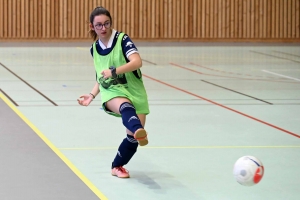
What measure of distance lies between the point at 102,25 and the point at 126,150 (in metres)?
0.98

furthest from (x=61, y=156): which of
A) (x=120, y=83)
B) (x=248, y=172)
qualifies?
(x=248, y=172)

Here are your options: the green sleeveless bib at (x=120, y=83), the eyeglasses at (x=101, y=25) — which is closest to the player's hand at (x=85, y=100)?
the green sleeveless bib at (x=120, y=83)

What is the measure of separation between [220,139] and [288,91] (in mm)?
4260

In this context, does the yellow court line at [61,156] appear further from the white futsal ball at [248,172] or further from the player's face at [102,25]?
the player's face at [102,25]

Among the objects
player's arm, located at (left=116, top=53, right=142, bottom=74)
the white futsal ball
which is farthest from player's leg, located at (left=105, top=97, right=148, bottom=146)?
the white futsal ball

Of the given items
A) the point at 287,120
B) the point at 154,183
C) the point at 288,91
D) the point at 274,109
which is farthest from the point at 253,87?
the point at 154,183

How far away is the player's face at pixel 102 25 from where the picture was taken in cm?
520

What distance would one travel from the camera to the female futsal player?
205 inches

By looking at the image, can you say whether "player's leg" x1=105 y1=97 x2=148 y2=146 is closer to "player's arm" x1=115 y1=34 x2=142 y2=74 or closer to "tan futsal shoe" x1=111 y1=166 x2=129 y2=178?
"player's arm" x1=115 y1=34 x2=142 y2=74

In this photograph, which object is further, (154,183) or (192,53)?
(192,53)

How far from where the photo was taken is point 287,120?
8.30 metres

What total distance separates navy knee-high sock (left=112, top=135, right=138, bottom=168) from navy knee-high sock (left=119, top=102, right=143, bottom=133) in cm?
29

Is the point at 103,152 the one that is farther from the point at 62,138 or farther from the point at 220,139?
the point at 220,139

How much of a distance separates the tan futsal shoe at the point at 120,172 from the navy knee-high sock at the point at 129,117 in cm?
53
